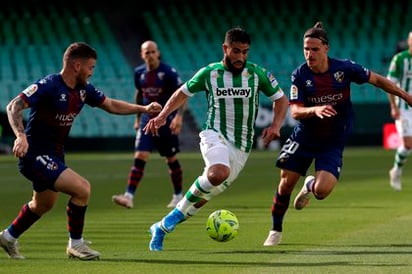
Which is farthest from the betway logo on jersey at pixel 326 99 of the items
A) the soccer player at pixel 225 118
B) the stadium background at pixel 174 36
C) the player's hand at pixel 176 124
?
the stadium background at pixel 174 36

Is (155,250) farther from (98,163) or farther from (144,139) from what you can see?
(98,163)

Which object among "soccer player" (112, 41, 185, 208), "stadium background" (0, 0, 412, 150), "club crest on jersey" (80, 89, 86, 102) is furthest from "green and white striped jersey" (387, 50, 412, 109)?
"stadium background" (0, 0, 412, 150)

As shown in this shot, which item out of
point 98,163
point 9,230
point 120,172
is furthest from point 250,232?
point 98,163

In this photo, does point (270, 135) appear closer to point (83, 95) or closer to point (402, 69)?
point (83, 95)

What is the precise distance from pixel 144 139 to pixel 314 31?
5.73m

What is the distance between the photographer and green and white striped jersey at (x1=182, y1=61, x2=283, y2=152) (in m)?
10.1

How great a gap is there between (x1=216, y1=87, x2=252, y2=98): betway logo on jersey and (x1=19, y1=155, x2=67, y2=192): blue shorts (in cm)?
168

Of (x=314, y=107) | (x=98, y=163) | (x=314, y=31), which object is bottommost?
(x=98, y=163)

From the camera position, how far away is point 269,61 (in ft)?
124

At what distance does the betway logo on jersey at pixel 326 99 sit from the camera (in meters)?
10.4

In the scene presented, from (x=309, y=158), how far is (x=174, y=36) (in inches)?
1161

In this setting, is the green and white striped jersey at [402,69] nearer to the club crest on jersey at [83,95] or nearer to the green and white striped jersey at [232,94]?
the green and white striped jersey at [232,94]

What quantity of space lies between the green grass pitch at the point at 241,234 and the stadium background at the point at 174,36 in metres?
15.4

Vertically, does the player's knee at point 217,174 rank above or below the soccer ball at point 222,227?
above
